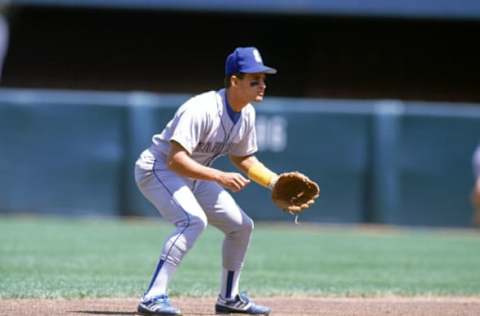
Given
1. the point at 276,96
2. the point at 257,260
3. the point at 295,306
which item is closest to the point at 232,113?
the point at 295,306

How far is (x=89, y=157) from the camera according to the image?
53.5 feet

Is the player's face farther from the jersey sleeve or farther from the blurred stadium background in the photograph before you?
the blurred stadium background

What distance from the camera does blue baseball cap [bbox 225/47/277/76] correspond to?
6625 millimetres

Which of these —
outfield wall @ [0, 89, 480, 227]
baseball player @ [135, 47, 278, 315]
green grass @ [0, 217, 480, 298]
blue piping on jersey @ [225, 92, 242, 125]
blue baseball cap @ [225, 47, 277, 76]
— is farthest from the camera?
outfield wall @ [0, 89, 480, 227]

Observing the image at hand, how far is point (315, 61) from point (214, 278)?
12.2 m

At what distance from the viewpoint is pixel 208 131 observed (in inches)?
262

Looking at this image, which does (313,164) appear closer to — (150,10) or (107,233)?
(107,233)

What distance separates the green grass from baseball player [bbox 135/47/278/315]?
1.37 metres

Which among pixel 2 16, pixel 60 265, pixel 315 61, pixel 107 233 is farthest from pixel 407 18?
pixel 2 16

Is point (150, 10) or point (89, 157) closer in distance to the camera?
point (89, 157)

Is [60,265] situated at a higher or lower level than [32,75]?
lower

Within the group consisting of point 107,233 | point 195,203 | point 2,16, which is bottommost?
point 107,233

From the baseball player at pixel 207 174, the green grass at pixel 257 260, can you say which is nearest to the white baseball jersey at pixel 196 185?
the baseball player at pixel 207 174

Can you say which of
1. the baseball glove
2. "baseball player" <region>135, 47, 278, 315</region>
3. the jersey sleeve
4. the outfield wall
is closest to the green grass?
the outfield wall
